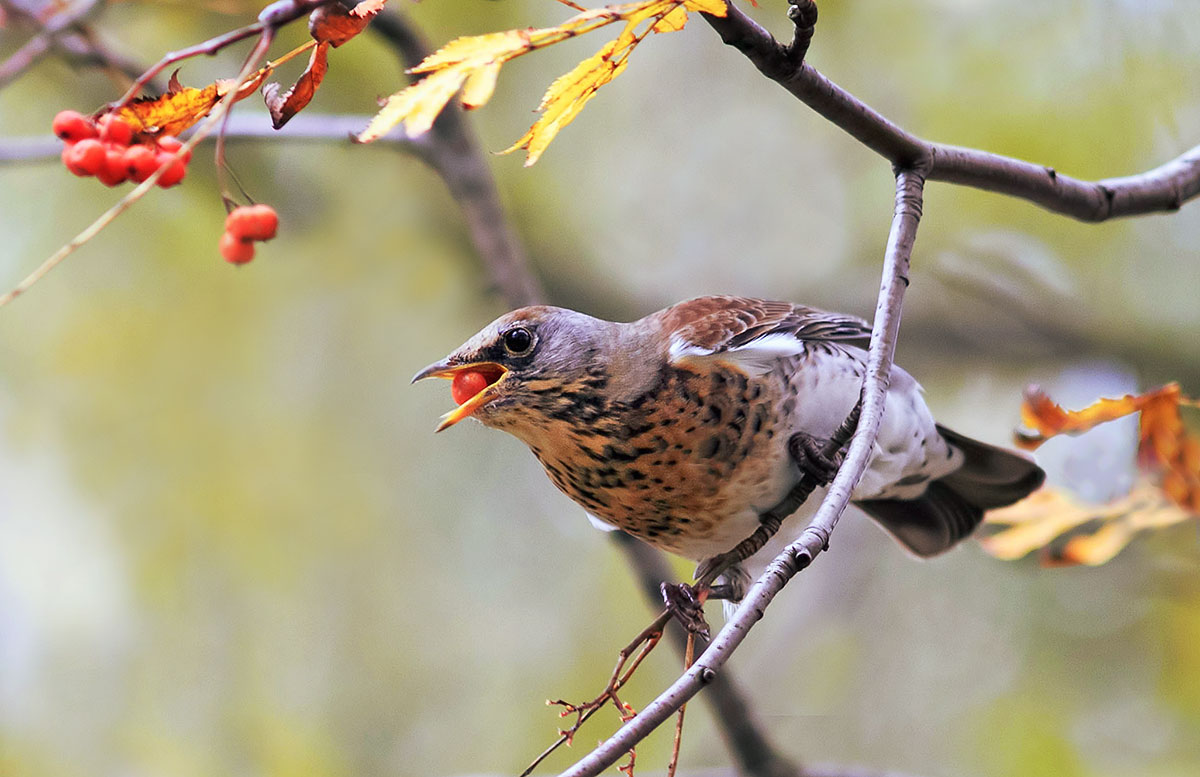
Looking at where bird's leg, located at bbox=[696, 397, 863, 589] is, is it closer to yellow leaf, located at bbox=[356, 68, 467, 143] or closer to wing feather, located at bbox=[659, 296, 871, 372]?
wing feather, located at bbox=[659, 296, 871, 372]

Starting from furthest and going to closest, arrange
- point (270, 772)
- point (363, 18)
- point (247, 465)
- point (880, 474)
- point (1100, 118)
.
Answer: point (247, 465)
point (270, 772)
point (1100, 118)
point (880, 474)
point (363, 18)

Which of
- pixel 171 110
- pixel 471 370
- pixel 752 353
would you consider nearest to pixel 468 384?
pixel 471 370

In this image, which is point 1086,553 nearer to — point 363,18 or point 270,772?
point 363,18

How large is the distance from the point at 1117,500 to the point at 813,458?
3.49 feet

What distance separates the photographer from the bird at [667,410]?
243cm

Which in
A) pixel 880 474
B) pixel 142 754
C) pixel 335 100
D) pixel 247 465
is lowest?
pixel 880 474

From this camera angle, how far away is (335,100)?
501cm

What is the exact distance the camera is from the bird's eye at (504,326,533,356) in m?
2.43

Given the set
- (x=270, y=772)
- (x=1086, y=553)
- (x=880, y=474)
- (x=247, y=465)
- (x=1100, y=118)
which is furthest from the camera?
(x=247, y=465)

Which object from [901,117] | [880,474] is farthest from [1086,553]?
[901,117]

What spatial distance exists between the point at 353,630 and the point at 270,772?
1043mm

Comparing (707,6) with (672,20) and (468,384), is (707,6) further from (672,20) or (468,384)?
(468,384)

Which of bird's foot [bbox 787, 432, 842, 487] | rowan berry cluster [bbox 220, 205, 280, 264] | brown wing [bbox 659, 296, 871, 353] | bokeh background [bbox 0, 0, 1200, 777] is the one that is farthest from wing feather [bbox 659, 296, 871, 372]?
bokeh background [bbox 0, 0, 1200, 777]

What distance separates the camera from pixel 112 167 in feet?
5.56
